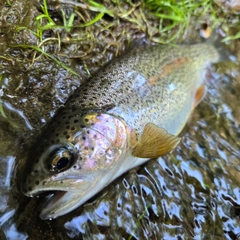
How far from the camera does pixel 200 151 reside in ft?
9.86

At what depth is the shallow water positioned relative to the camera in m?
2.34

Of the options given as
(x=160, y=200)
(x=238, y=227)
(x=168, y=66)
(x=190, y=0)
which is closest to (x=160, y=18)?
(x=190, y=0)

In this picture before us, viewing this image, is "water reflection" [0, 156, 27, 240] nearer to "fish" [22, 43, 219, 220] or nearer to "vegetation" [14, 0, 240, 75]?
"fish" [22, 43, 219, 220]

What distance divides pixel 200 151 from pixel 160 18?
4.91 feet

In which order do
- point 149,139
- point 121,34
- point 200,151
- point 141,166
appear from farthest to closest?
point 121,34 → point 200,151 → point 141,166 → point 149,139

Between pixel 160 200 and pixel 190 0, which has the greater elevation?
pixel 190 0

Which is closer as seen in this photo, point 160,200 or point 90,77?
point 160,200

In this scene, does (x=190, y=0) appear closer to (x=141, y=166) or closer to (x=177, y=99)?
(x=177, y=99)

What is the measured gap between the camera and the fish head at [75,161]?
2.13 meters

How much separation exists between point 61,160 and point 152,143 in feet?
2.44

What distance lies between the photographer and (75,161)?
7.20 feet

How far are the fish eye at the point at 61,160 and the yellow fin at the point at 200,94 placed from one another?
4.91 feet

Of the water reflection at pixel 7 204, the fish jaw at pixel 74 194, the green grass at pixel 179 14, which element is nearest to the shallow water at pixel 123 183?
the water reflection at pixel 7 204

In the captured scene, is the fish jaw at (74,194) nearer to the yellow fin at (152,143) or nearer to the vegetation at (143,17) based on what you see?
the yellow fin at (152,143)
